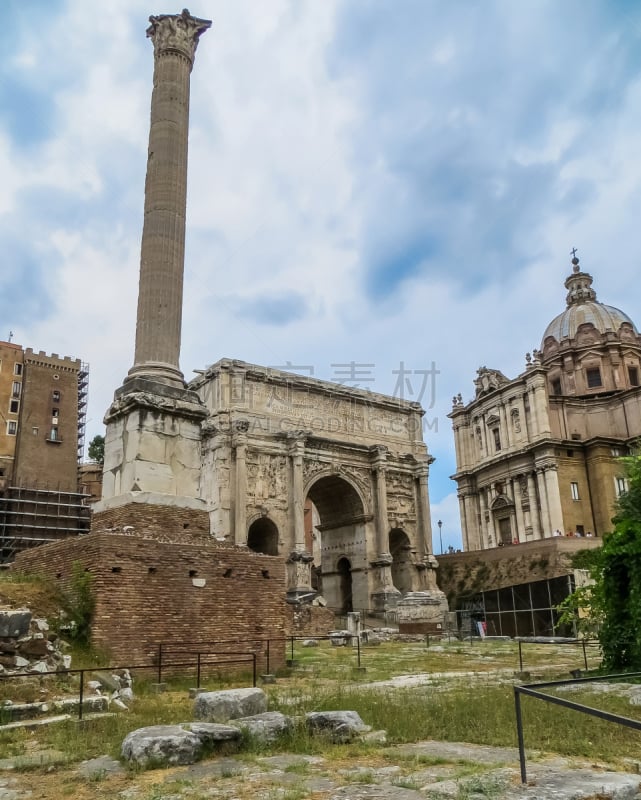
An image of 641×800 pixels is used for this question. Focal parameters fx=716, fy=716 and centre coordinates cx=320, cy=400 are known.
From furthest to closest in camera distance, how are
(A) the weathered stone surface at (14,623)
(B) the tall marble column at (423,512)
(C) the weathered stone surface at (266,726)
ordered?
1. (B) the tall marble column at (423,512)
2. (A) the weathered stone surface at (14,623)
3. (C) the weathered stone surface at (266,726)

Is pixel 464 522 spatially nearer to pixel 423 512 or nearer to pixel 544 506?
pixel 544 506

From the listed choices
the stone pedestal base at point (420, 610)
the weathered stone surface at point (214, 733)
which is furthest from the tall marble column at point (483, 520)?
the weathered stone surface at point (214, 733)

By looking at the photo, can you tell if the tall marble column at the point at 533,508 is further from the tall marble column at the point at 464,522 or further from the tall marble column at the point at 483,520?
the tall marble column at the point at 464,522

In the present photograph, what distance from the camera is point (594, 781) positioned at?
199 inches

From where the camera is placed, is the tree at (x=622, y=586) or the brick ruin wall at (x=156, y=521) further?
the brick ruin wall at (x=156, y=521)

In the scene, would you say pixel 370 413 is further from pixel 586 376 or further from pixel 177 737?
pixel 177 737

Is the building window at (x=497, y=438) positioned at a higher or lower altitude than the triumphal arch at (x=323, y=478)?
higher

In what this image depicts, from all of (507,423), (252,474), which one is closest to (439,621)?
(252,474)

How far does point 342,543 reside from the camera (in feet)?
135

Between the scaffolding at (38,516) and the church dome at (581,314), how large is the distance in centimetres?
3957

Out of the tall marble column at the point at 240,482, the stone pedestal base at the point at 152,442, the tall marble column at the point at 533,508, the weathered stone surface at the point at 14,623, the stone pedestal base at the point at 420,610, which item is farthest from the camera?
the tall marble column at the point at 533,508

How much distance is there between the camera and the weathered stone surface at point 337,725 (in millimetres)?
6938

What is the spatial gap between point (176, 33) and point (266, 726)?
15871 millimetres

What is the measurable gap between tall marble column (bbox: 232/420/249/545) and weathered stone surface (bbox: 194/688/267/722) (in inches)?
1020
